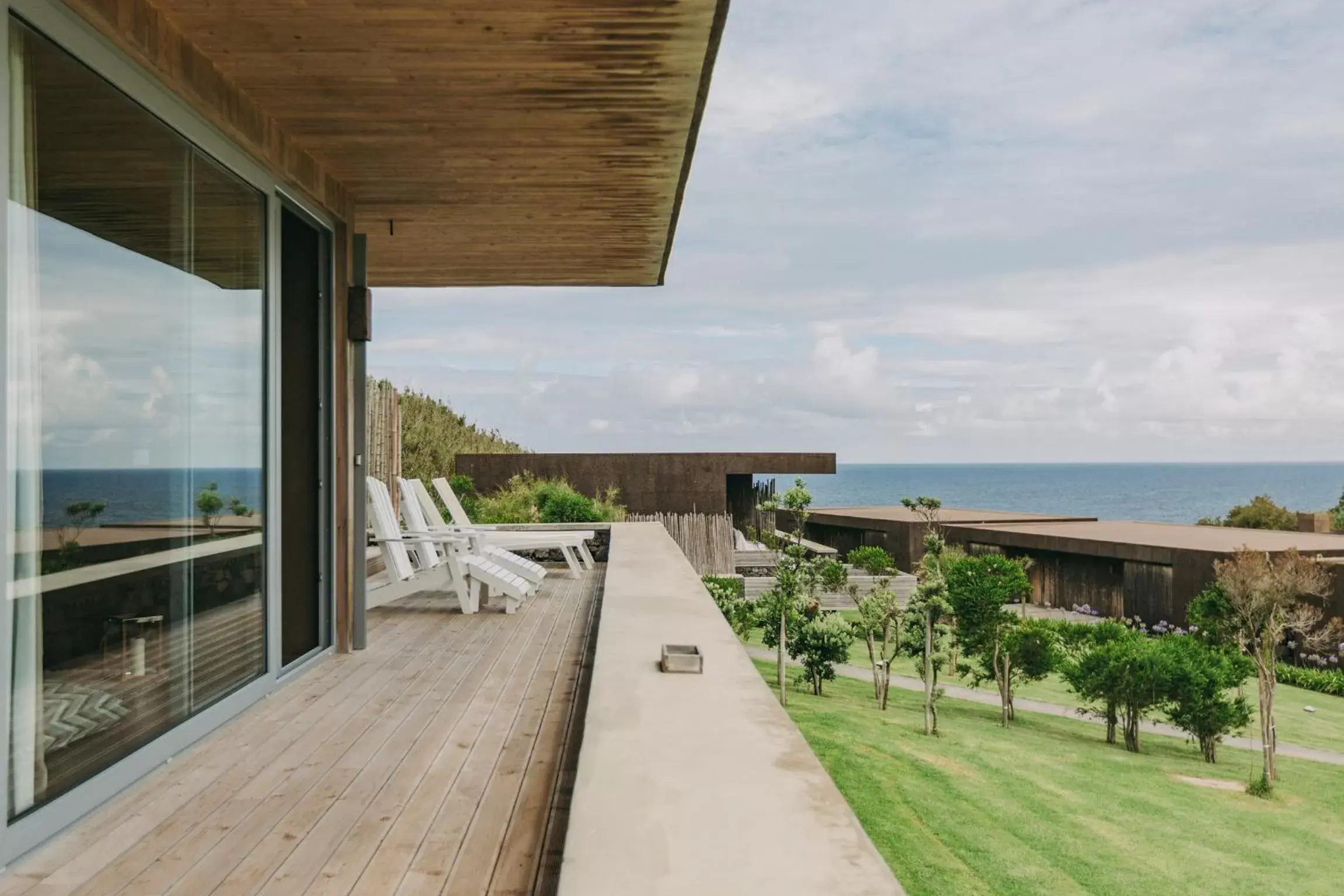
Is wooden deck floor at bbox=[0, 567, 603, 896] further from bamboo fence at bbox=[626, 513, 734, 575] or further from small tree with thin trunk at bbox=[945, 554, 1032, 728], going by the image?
bamboo fence at bbox=[626, 513, 734, 575]

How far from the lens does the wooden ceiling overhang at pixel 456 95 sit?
342cm

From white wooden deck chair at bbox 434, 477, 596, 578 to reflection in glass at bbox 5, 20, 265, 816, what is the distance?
15.2ft

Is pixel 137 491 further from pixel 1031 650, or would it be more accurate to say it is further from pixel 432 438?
pixel 432 438

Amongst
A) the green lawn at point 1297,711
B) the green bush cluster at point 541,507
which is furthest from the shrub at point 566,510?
the green lawn at point 1297,711

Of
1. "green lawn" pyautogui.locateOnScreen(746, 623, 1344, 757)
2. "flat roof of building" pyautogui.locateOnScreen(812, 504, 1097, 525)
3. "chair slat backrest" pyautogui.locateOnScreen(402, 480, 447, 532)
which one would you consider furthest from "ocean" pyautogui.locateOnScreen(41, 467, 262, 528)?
"flat roof of building" pyautogui.locateOnScreen(812, 504, 1097, 525)

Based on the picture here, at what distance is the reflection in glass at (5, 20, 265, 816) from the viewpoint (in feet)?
8.99

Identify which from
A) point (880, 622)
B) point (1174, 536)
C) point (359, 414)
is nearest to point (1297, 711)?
point (880, 622)

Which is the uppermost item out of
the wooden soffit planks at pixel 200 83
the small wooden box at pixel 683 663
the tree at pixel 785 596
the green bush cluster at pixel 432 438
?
the wooden soffit planks at pixel 200 83

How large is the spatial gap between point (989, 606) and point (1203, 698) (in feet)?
7.86

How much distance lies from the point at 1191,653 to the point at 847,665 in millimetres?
4984

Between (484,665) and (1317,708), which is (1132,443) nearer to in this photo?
(1317,708)

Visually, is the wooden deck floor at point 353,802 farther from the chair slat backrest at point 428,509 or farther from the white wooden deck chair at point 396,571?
the chair slat backrest at point 428,509

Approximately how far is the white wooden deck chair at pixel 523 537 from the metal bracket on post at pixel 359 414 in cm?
276

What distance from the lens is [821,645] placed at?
11.1m
